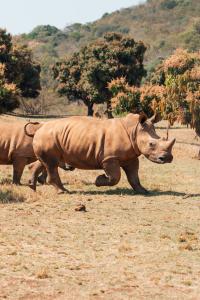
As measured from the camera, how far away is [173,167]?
2452cm

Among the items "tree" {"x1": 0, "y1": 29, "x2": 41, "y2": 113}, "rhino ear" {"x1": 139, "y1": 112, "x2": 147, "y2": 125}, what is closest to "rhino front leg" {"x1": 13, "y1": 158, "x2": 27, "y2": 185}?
"rhino ear" {"x1": 139, "y1": 112, "x2": 147, "y2": 125}

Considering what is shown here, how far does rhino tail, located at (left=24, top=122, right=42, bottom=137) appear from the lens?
16.5 m

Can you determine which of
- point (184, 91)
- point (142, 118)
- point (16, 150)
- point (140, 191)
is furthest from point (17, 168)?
point (184, 91)

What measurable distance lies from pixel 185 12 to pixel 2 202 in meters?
153

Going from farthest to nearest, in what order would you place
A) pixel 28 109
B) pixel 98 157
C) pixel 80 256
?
1. pixel 28 109
2. pixel 98 157
3. pixel 80 256

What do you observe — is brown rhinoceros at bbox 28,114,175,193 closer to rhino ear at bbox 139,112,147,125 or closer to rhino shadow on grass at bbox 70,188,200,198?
rhino ear at bbox 139,112,147,125

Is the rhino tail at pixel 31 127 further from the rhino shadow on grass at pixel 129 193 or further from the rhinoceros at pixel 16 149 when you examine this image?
the rhino shadow on grass at pixel 129 193

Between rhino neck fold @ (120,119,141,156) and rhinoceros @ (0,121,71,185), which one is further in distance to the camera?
rhinoceros @ (0,121,71,185)

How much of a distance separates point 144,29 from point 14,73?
10189cm

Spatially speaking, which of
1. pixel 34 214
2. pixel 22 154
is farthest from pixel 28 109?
pixel 34 214

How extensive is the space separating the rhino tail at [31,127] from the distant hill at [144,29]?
97.6 metres

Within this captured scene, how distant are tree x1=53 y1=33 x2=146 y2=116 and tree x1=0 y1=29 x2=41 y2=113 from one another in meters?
3.54

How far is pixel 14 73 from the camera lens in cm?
5559

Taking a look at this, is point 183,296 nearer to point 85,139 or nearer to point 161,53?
point 85,139
